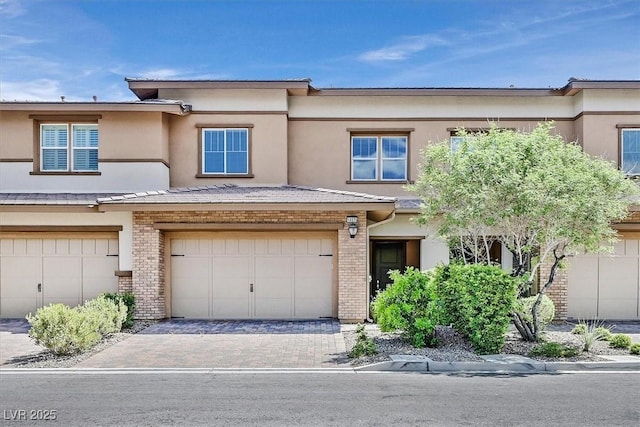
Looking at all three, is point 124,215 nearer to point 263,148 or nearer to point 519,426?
point 263,148

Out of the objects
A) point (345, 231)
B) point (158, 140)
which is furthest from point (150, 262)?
point (345, 231)

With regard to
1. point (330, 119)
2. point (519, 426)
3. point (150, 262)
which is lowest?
point (519, 426)

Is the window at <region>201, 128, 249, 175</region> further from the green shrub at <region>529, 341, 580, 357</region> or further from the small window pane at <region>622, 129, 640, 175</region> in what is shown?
the small window pane at <region>622, 129, 640, 175</region>

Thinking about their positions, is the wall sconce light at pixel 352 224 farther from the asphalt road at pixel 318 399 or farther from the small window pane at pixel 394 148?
the asphalt road at pixel 318 399

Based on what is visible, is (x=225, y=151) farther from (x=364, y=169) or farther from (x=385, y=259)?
(x=385, y=259)

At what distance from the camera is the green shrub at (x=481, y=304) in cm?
1062

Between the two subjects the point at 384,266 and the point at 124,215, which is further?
the point at 384,266

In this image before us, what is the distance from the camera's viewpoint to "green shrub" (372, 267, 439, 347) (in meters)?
10.9

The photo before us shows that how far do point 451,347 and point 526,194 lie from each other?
11.1 ft

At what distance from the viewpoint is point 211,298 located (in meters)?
15.1

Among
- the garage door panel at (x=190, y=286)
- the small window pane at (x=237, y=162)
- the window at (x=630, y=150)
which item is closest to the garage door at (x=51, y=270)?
the garage door panel at (x=190, y=286)

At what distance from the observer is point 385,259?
1745 cm

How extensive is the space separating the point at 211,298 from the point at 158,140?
16.8 feet

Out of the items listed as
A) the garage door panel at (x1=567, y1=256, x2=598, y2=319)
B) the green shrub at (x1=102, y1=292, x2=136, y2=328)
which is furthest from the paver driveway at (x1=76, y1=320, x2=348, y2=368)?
the garage door panel at (x1=567, y1=256, x2=598, y2=319)
